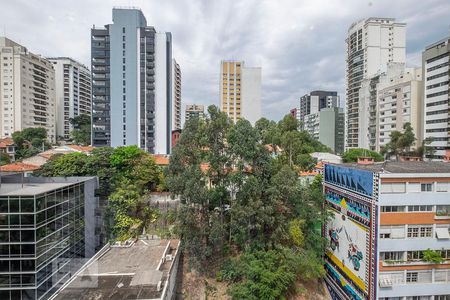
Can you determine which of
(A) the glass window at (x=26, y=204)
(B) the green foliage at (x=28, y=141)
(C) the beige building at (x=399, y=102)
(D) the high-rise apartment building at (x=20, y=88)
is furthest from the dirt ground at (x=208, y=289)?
(D) the high-rise apartment building at (x=20, y=88)

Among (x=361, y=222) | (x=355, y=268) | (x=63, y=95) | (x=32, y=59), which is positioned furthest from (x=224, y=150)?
(x=63, y=95)

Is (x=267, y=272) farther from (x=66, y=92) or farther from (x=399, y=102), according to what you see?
(x=66, y=92)

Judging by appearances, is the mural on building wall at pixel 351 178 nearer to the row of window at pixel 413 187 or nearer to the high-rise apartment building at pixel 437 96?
the row of window at pixel 413 187

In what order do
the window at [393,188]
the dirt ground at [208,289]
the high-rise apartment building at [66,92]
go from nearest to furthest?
the window at [393,188], the dirt ground at [208,289], the high-rise apartment building at [66,92]

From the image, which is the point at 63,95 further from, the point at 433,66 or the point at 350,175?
the point at 433,66

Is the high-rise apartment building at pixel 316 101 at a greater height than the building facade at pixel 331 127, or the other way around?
the high-rise apartment building at pixel 316 101

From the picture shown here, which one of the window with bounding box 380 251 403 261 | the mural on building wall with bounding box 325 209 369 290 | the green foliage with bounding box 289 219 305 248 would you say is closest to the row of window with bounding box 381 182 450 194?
the mural on building wall with bounding box 325 209 369 290
